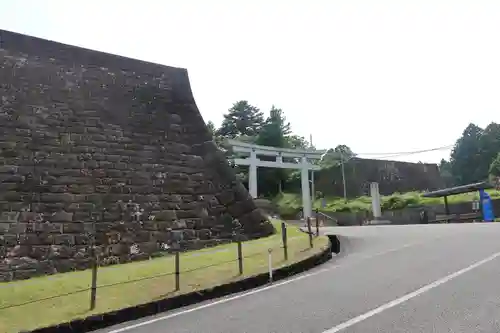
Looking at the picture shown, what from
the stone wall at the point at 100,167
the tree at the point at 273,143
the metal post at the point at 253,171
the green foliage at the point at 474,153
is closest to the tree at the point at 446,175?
the green foliage at the point at 474,153

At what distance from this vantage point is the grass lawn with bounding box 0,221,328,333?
5730 mm

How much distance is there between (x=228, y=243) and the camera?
37.7ft

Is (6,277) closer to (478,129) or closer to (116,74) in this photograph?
(116,74)

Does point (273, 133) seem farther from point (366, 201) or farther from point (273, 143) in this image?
point (366, 201)

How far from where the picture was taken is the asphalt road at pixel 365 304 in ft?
15.3

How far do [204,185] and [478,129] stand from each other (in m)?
53.0

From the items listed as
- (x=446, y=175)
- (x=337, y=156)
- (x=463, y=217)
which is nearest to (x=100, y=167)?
(x=463, y=217)

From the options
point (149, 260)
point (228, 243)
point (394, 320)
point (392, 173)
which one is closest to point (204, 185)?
point (228, 243)

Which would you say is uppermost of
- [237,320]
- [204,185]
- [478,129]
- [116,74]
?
[478,129]

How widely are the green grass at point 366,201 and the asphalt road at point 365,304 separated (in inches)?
1189

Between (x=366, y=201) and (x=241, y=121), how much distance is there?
20121mm

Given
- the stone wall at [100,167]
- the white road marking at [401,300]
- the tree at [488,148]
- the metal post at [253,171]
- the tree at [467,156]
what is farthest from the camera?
the tree at [467,156]

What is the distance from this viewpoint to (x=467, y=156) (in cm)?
5397

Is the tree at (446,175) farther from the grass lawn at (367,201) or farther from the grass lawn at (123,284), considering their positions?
the grass lawn at (123,284)
